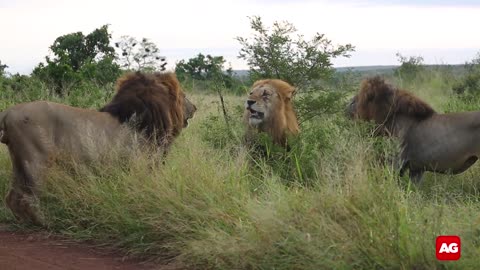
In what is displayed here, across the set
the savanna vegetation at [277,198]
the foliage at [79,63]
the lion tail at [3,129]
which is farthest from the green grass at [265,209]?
the foliage at [79,63]

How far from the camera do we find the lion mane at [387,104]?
7449mm

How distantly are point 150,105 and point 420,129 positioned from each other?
2.67 metres

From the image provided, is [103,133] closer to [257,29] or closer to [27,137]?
[27,137]

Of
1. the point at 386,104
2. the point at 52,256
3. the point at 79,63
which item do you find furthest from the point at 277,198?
the point at 79,63

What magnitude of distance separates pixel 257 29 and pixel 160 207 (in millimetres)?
4246

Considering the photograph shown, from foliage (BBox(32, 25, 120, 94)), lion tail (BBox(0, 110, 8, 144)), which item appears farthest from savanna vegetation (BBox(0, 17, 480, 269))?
foliage (BBox(32, 25, 120, 94))

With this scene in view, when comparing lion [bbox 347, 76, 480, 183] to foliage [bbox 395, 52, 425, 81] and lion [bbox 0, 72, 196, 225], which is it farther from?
foliage [bbox 395, 52, 425, 81]

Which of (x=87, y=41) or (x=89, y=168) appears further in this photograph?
(x=87, y=41)

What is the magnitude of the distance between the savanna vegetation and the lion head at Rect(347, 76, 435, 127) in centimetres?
29

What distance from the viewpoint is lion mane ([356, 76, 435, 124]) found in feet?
24.4

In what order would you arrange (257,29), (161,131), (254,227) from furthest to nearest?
(257,29) → (161,131) → (254,227)

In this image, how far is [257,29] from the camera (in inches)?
376

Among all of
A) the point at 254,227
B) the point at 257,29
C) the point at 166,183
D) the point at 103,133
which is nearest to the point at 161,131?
the point at 103,133

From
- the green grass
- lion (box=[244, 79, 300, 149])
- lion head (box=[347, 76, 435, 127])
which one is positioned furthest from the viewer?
lion head (box=[347, 76, 435, 127])
